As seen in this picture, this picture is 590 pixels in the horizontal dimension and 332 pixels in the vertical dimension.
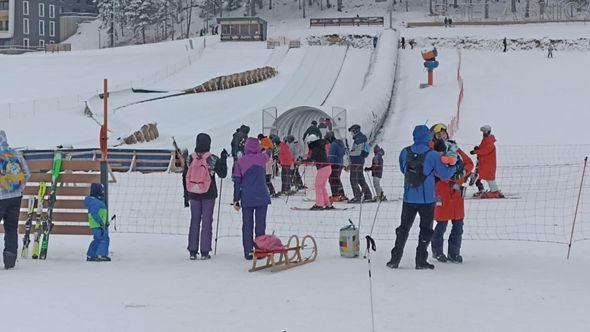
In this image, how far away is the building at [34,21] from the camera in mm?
92562

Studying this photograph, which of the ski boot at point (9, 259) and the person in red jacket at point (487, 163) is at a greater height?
the person in red jacket at point (487, 163)

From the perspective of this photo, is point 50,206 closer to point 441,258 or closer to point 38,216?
point 38,216

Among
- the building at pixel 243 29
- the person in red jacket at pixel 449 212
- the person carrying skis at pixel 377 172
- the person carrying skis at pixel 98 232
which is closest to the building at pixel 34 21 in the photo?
the building at pixel 243 29

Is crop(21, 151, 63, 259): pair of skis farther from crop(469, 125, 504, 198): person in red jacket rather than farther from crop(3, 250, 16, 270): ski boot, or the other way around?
crop(469, 125, 504, 198): person in red jacket

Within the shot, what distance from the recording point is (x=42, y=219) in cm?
1098

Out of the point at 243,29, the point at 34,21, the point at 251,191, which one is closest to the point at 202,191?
the point at 251,191

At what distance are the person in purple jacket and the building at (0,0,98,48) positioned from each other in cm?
8792

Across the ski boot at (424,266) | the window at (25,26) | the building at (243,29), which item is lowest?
the ski boot at (424,266)

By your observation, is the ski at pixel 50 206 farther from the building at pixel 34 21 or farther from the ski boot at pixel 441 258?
the building at pixel 34 21

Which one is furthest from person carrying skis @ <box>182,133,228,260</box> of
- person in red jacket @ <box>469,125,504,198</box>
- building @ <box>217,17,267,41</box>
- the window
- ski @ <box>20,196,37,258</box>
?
the window

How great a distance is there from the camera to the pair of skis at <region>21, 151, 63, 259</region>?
10.9m

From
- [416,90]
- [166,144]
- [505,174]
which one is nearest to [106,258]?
[505,174]

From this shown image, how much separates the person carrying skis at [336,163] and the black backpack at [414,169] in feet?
22.4

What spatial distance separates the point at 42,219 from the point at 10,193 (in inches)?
41.2
